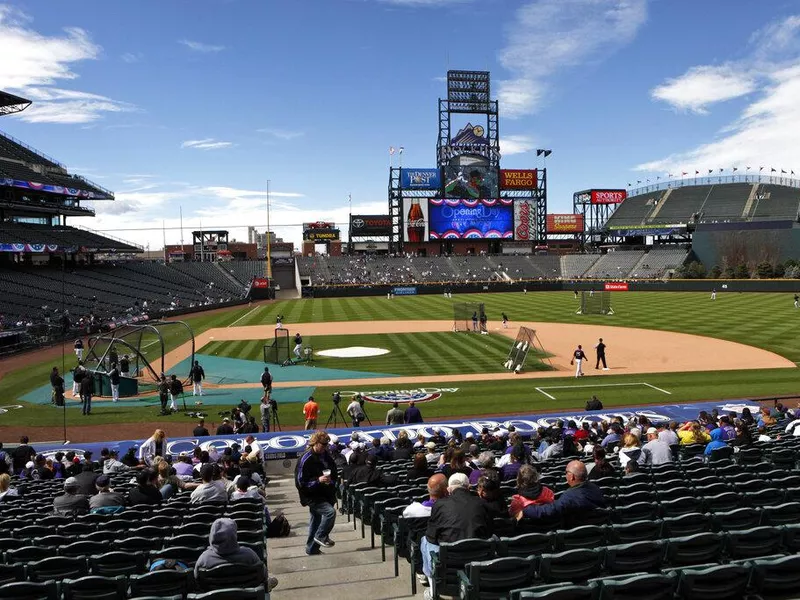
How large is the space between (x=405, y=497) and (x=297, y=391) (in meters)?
19.4

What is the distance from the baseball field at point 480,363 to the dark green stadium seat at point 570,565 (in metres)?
16.5

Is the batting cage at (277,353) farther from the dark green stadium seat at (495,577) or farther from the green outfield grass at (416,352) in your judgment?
the dark green stadium seat at (495,577)

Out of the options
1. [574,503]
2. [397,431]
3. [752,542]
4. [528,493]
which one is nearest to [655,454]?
[752,542]

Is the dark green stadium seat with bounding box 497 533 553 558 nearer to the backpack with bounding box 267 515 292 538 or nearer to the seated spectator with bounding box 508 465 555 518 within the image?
the seated spectator with bounding box 508 465 555 518

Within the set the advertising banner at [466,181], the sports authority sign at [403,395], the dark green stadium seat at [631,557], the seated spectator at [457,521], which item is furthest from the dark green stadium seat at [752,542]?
the advertising banner at [466,181]

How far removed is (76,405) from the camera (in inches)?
1021

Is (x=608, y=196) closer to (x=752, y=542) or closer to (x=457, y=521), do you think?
(x=752, y=542)

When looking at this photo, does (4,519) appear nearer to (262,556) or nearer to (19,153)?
(262,556)

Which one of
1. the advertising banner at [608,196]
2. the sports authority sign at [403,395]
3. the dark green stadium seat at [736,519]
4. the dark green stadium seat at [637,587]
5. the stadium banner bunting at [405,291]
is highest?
the advertising banner at [608,196]

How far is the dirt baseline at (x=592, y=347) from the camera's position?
A: 3005cm

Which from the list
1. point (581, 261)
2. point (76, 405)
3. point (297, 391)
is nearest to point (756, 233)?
point (581, 261)

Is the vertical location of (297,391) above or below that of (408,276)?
below

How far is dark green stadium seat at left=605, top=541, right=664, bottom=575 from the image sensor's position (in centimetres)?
638

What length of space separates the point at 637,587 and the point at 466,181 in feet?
354
